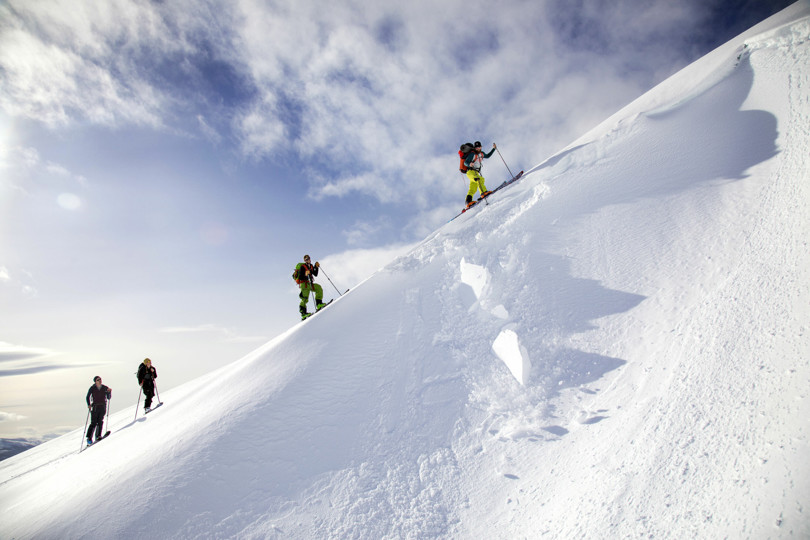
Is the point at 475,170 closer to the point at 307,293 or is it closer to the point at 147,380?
the point at 307,293

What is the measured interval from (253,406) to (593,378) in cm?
575

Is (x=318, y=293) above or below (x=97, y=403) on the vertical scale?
above

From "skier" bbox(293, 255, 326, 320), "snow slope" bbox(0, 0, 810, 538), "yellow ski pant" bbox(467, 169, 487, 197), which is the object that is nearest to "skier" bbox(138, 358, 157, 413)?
"snow slope" bbox(0, 0, 810, 538)

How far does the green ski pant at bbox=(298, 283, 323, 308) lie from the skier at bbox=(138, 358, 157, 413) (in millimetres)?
5661

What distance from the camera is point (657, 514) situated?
9.76 feet

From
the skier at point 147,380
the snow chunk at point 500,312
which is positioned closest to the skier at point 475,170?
the snow chunk at point 500,312

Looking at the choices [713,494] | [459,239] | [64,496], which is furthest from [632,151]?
[64,496]

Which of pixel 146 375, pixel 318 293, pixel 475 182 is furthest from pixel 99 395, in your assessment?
pixel 475 182

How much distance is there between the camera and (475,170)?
38.7 feet

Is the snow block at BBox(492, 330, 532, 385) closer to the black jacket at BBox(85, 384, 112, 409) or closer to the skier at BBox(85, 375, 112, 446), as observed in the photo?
the skier at BBox(85, 375, 112, 446)

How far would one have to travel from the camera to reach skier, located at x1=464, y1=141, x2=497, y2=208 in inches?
460

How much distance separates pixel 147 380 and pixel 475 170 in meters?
13.7

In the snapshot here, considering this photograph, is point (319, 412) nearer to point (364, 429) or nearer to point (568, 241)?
point (364, 429)

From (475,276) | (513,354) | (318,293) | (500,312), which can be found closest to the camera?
(513,354)
